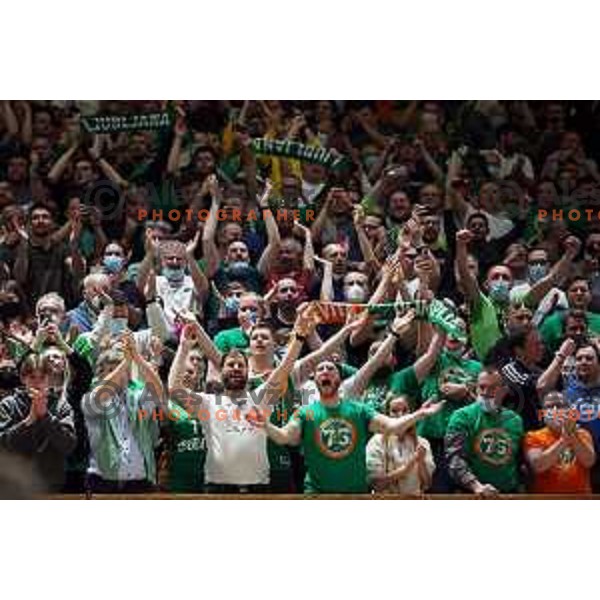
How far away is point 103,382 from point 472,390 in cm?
195

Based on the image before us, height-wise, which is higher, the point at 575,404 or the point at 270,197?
the point at 270,197

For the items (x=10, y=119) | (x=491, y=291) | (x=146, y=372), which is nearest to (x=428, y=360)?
(x=491, y=291)

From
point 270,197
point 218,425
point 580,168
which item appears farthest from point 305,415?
point 580,168

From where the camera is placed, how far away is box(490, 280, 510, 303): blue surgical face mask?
11.4 metres

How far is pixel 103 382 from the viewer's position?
11.3 meters

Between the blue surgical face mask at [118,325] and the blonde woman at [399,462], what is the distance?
1449mm

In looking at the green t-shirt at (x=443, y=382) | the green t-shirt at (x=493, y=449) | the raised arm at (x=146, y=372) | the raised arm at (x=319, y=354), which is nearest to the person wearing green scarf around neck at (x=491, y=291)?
the green t-shirt at (x=443, y=382)

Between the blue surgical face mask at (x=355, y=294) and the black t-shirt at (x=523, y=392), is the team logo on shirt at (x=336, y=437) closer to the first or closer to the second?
the blue surgical face mask at (x=355, y=294)

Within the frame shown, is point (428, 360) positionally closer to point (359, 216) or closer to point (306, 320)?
point (306, 320)

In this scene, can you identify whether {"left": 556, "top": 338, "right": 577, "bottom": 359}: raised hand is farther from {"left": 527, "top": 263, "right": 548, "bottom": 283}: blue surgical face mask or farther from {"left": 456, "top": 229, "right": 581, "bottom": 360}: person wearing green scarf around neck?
{"left": 527, "top": 263, "right": 548, "bottom": 283}: blue surgical face mask

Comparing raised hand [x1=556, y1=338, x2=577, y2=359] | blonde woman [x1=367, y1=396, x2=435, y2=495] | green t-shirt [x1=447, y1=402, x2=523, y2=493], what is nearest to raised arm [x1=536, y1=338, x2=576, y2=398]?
raised hand [x1=556, y1=338, x2=577, y2=359]

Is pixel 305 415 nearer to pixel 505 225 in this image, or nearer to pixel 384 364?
pixel 384 364

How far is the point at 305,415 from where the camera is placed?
11.2 metres

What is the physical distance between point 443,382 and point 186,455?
1407mm
